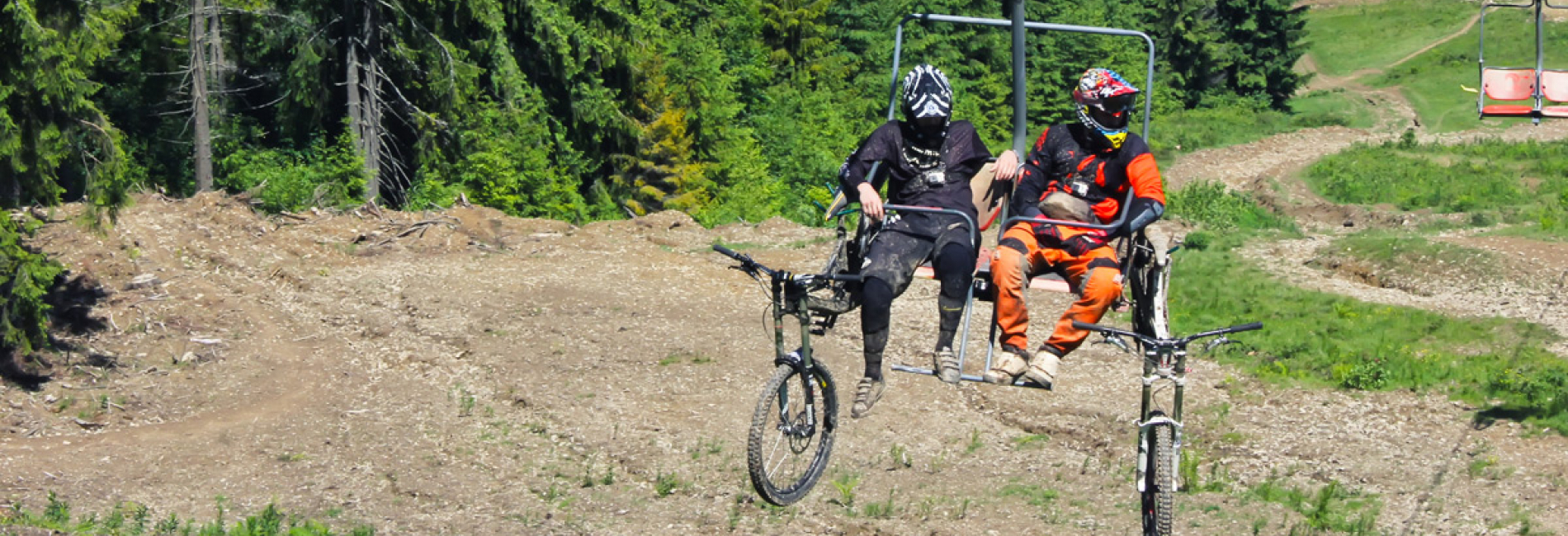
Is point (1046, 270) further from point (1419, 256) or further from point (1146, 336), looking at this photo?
point (1419, 256)

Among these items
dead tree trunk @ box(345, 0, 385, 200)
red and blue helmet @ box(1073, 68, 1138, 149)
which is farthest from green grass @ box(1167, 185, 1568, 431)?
dead tree trunk @ box(345, 0, 385, 200)

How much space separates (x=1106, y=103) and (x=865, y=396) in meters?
2.20

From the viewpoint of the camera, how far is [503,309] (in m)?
20.1

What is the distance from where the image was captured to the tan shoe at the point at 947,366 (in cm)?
852

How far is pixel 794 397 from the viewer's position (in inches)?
356

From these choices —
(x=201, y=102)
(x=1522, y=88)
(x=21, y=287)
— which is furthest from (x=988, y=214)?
(x=201, y=102)

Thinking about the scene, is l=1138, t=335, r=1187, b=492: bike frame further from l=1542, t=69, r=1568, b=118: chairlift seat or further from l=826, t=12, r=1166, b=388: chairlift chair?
l=1542, t=69, r=1568, b=118: chairlift seat

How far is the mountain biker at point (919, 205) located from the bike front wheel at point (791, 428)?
0.90ft

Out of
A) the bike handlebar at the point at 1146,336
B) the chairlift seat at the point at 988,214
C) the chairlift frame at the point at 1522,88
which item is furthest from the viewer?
the chairlift frame at the point at 1522,88

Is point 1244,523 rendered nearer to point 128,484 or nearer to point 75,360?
point 128,484

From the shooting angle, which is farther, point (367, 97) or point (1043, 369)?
point (367, 97)

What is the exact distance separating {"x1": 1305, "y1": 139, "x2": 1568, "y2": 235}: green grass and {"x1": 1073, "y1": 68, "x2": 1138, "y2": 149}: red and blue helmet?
21726mm

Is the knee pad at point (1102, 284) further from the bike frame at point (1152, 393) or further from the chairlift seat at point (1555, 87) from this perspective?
the chairlift seat at point (1555, 87)

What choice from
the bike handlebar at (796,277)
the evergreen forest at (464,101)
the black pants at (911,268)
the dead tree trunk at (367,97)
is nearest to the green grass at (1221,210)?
the evergreen forest at (464,101)
